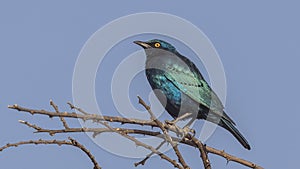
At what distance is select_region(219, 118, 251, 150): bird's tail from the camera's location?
8.42m

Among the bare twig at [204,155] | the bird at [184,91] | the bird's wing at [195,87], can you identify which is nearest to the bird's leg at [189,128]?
the bird at [184,91]

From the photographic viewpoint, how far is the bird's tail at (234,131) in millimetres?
8422

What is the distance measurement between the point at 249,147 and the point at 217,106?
1.18 m

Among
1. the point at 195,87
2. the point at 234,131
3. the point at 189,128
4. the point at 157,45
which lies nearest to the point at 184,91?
the point at 195,87

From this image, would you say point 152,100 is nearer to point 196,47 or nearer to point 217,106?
point 217,106

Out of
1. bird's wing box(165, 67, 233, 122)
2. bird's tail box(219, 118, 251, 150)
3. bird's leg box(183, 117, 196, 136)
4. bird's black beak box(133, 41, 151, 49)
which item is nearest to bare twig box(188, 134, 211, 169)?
bird's leg box(183, 117, 196, 136)

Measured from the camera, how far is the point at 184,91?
9688mm

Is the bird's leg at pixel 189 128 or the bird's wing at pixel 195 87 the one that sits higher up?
the bird's wing at pixel 195 87

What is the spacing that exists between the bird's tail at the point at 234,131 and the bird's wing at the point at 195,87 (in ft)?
0.78

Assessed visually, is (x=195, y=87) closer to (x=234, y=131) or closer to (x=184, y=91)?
(x=184, y=91)

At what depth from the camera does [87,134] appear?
213 inches

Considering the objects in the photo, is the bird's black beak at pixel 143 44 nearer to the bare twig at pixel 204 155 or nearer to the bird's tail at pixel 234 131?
the bird's tail at pixel 234 131

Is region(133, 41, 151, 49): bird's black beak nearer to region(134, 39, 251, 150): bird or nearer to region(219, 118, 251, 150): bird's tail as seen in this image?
region(134, 39, 251, 150): bird

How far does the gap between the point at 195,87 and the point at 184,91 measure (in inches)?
8.6
